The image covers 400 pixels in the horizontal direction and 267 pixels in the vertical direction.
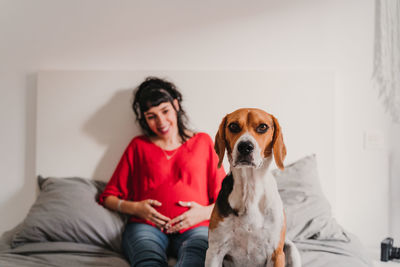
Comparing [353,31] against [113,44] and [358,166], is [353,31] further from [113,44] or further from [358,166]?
[113,44]

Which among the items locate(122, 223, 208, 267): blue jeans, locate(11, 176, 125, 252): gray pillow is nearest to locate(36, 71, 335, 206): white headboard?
locate(11, 176, 125, 252): gray pillow

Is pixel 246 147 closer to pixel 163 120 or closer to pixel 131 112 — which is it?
pixel 163 120

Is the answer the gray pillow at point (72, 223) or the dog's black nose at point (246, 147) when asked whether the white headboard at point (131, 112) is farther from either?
the dog's black nose at point (246, 147)

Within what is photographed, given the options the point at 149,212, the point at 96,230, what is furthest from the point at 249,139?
the point at 96,230

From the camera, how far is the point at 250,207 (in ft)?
3.39

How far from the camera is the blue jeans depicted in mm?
1317

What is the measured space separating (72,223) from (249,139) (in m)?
1.12

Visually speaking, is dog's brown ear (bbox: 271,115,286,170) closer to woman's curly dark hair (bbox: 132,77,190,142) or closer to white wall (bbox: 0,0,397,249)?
woman's curly dark hair (bbox: 132,77,190,142)

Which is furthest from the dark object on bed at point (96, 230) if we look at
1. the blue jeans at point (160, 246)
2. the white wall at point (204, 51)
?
the white wall at point (204, 51)

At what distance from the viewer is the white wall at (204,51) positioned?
83.1 inches

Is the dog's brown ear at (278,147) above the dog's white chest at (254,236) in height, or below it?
above

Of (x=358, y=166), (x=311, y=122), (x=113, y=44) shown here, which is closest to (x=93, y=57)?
(x=113, y=44)

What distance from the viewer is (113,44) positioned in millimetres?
2182

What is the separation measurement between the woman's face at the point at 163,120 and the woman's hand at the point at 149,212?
37 cm
